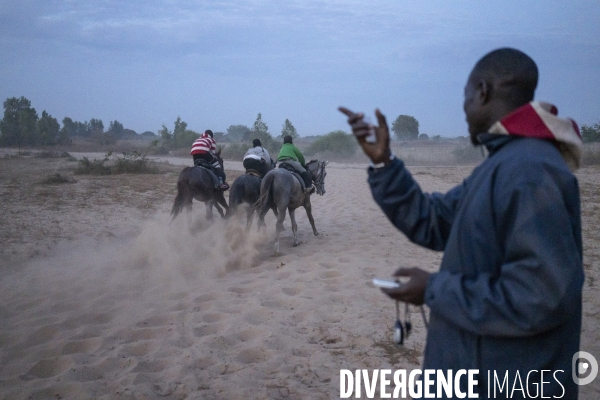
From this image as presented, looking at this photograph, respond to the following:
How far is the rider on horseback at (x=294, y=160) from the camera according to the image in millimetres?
9062

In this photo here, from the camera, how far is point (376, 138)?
1707 millimetres

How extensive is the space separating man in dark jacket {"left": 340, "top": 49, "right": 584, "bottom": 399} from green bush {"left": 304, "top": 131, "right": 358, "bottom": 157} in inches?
1529

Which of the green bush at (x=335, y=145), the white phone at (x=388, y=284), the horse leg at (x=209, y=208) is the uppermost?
the green bush at (x=335, y=145)

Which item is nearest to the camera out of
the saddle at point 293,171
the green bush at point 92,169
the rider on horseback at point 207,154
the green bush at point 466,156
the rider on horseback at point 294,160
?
the saddle at point 293,171

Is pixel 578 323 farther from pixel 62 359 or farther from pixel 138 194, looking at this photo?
pixel 138 194

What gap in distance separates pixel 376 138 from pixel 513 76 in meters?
0.52

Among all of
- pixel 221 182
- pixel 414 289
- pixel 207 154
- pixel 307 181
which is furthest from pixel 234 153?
pixel 414 289

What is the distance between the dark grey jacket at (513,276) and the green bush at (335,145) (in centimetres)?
3899

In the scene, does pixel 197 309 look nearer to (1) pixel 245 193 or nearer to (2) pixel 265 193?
(2) pixel 265 193

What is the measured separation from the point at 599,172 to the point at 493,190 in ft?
76.4

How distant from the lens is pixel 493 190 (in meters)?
1.39

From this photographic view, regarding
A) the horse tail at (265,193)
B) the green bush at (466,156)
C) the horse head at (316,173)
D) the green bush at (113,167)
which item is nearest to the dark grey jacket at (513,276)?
the horse tail at (265,193)

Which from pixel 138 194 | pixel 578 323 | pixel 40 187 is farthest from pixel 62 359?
pixel 40 187

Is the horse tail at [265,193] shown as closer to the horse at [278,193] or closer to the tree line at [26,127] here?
the horse at [278,193]
